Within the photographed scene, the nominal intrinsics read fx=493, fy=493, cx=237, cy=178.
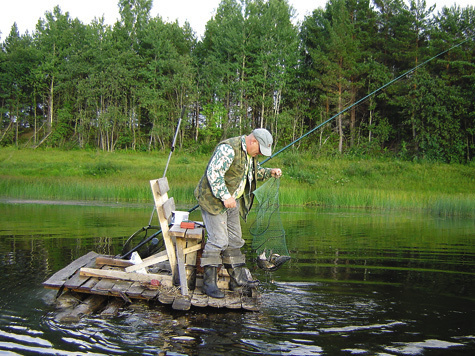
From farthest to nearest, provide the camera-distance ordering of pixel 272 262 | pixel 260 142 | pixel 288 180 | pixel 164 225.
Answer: pixel 288 180
pixel 272 262
pixel 164 225
pixel 260 142

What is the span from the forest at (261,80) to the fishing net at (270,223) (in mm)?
30195

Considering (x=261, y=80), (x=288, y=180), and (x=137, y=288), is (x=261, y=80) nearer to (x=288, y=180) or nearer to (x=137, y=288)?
(x=288, y=180)

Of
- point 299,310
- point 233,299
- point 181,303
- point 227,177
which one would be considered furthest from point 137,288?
point 299,310

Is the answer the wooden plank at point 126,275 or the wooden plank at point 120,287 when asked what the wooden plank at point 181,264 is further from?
the wooden plank at point 120,287

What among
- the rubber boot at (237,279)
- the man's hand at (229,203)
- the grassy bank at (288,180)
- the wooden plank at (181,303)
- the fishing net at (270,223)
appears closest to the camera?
the wooden plank at (181,303)

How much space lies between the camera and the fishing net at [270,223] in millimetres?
6609

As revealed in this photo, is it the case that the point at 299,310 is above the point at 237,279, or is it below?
below

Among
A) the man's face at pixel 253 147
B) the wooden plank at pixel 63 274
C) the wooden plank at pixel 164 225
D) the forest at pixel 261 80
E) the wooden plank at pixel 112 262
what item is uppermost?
the forest at pixel 261 80

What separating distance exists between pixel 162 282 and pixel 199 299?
0.60 meters

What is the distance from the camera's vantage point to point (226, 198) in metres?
5.49

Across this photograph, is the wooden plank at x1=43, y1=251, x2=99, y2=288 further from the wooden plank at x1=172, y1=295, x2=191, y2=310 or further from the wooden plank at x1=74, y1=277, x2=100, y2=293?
the wooden plank at x1=172, y1=295, x2=191, y2=310

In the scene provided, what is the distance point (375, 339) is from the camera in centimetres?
482

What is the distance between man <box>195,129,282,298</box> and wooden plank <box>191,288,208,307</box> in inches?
3.3

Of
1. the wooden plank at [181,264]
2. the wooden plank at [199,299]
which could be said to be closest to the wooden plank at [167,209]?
the wooden plank at [181,264]
